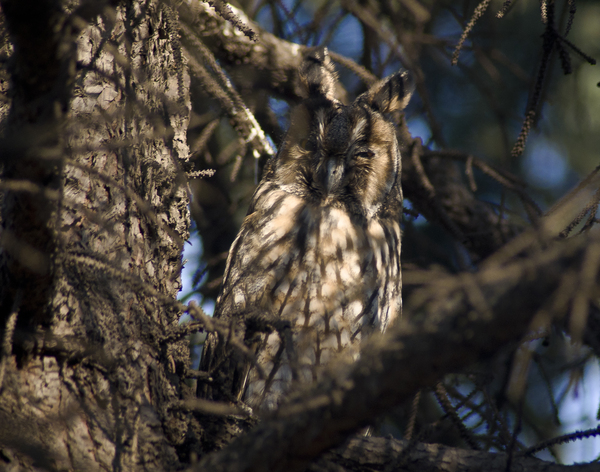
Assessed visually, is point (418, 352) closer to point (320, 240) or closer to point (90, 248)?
point (90, 248)

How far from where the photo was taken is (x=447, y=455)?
4.84ft

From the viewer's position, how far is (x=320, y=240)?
2.17m

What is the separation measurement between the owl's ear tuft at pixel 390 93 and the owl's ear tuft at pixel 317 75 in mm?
183

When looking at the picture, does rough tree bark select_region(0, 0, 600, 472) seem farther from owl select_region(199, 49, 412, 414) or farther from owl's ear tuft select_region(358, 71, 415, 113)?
owl's ear tuft select_region(358, 71, 415, 113)

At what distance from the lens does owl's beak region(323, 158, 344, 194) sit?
225cm

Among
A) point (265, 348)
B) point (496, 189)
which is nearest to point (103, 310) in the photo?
point (265, 348)

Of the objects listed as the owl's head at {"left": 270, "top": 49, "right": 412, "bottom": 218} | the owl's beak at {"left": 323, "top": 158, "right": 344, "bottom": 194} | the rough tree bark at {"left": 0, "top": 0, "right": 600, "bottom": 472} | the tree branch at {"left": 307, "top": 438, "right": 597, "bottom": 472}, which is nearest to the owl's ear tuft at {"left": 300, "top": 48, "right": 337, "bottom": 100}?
the owl's head at {"left": 270, "top": 49, "right": 412, "bottom": 218}

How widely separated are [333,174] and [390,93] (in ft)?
2.04

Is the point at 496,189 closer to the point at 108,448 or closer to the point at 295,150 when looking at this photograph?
the point at 295,150

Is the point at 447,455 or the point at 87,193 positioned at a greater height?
the point at 87,193

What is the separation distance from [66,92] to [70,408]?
83 centimetres

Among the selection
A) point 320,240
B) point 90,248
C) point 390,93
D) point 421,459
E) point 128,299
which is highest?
point 390,93

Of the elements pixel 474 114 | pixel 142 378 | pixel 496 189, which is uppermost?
pixel 474 114

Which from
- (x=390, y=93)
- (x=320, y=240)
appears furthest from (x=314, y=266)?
(x=390, y=93)
